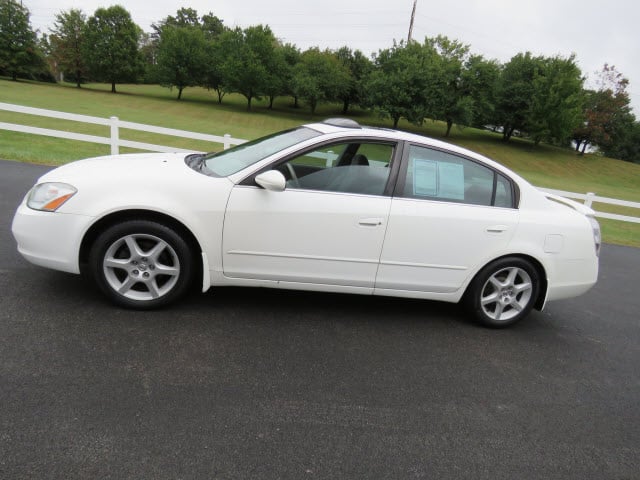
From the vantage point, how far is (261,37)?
61.0 m

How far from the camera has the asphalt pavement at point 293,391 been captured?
7.27 feet

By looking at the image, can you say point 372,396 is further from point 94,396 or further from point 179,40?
point 179,40

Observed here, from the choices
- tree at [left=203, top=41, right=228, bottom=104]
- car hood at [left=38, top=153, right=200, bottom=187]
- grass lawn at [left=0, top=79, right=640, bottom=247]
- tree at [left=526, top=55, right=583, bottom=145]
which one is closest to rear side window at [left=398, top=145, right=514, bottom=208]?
car hood at [left=38, top=153, right=200, bottom=187]

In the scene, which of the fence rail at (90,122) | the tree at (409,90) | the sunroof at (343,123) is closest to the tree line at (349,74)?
the tree at (409,90)

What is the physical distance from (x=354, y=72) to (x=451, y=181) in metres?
65.7

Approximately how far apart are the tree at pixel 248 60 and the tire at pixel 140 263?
5644 centimetres

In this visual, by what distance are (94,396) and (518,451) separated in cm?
247

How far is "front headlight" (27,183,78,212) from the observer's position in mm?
3248

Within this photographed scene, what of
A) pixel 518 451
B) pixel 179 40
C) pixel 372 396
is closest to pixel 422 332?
pixel 372 396

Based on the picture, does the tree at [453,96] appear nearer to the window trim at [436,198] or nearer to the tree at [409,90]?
the tree at [409,90]

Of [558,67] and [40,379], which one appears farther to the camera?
[558,67]

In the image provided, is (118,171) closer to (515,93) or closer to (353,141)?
(353,141)

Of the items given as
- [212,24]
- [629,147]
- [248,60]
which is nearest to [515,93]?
[248,60]

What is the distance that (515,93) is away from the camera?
55938 millimetres
